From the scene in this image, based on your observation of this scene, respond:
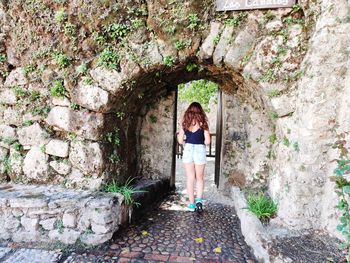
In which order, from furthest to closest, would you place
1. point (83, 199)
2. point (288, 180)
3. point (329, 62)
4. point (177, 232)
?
point (177, 232)
point (83, 199)
point (288, 180)
point (329, 62)

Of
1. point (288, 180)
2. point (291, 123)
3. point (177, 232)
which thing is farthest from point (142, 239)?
point (291, 123)

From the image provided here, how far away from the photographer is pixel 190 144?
3895mm

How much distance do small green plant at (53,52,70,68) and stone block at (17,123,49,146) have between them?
817 mm

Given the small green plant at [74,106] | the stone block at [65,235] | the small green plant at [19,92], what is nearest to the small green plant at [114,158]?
the small green plant at [74,106]

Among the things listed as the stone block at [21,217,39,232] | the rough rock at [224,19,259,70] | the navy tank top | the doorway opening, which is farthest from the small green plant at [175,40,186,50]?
the stone block at [21,217,39,232]

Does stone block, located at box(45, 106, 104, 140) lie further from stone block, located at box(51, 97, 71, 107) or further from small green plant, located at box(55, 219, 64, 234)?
small green plant, located at box(55, 219, 64, 234)

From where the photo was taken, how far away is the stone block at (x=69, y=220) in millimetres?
2963

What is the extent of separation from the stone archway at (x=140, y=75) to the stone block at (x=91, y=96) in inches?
0.5

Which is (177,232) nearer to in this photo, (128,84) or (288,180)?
(288,180)

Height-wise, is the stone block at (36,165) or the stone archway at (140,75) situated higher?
the stone archway at (140,75)

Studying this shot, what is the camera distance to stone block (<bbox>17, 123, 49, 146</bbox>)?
3.36m

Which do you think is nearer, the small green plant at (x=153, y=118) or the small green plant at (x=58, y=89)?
the small green plant at (x=58, y=89)

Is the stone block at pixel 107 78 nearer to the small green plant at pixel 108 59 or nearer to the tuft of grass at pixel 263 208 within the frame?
the small green plant at pixel 108 59

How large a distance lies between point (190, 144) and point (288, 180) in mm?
1483
